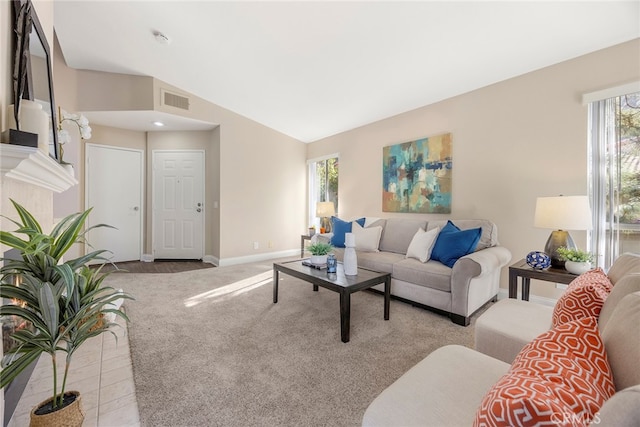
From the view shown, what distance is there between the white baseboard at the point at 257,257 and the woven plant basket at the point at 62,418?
3.39 meters

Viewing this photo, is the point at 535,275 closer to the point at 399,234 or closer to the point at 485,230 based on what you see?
the point at 485,230

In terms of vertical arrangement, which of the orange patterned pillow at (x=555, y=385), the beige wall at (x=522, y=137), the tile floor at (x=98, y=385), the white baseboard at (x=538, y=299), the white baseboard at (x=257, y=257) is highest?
the beige wall at (x=522, y=137)

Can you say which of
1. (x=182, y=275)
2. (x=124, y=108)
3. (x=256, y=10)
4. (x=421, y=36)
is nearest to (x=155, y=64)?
(x=124, y=108)

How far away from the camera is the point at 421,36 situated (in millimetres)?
2391

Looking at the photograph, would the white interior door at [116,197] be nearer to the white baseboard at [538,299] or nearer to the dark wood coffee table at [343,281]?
the dark wood coffee table at [343,281]

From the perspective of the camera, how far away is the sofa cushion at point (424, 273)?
2393 mm

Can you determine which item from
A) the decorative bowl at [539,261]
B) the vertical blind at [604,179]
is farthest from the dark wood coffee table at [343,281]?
the vertical blind at [604,179]

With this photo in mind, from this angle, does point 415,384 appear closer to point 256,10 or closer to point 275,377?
point 275,377

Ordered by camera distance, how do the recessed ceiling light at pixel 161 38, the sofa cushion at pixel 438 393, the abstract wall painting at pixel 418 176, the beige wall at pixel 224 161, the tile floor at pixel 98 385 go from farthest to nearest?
the beige wall at pixel 224 161
the abstract wall painting at pixel 418 176
the recessed ceiling light at pixel 161 38
the tile floor at pixel 98 385
the sofa cushion at pixel 438 393

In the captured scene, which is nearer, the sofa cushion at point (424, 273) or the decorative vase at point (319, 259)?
the sofa cushion at point (424, 273)

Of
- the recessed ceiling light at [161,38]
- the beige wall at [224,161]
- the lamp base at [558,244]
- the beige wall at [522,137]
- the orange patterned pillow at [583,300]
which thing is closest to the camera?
the orange patterned pillow at [583,300]

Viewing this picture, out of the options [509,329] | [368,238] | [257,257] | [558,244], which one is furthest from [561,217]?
[257,257]

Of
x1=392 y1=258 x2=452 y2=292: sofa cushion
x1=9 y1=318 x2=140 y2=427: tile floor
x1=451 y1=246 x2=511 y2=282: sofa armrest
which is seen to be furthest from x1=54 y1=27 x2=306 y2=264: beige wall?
x1=451 y1=246 x2=511 y2=282: sofa armrest

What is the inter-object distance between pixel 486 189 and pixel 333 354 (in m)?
2.56
